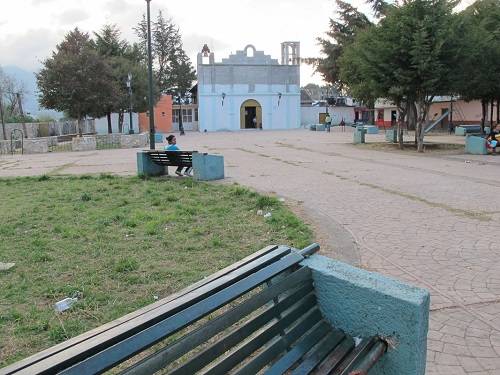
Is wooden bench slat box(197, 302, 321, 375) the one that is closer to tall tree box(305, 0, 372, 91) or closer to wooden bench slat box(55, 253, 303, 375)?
wooden bench slat box(55, 253, 303, 375)

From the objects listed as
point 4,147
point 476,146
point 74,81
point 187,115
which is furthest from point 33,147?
point 187,115

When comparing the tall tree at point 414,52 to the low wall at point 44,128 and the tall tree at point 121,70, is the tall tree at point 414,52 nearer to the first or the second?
the tall tree at point 121,70

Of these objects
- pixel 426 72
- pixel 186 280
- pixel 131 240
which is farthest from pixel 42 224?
pixel 426 72

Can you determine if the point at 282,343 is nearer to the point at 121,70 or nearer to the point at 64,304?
the point at 64,304

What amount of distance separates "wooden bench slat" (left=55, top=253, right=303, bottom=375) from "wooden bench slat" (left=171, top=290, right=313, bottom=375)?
0.50 feet

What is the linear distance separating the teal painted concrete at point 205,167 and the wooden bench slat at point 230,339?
965 centimetres

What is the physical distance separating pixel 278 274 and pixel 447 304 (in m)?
2.29

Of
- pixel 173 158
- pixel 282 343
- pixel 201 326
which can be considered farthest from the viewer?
pixel 173 158

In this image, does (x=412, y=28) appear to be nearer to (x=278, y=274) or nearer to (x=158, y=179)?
(x=158, y=179)

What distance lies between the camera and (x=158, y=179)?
12820mm

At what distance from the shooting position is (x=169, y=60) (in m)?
71.2

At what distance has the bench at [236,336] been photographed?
5.75ft

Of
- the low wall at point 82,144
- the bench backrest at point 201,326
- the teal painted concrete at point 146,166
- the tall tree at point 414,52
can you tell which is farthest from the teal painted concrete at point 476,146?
the bench backrest at point 201,326

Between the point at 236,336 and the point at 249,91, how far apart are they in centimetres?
5920
